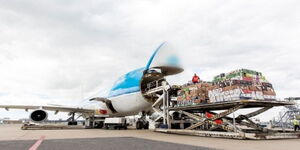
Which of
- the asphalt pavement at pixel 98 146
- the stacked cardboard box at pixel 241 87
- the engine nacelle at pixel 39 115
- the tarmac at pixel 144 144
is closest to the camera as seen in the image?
the asphalt pavement at pixel 98 146

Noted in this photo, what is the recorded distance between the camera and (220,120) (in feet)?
58.5

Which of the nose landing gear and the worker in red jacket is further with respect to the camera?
the nose landing gear

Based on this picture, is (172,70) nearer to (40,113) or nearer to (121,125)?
(121,125)

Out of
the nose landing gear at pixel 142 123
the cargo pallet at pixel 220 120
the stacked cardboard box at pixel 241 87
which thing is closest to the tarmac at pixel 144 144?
the cargo pallet at pixel 220 120

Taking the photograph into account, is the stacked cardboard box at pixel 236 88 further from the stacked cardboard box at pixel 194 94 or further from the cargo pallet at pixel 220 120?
the cargo pallet at pixel 220 120

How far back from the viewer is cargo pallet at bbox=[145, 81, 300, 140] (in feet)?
44.0

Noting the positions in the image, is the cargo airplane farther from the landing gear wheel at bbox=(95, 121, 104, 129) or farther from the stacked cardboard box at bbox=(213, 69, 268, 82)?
the stacked cardboard box at bbox=(213, 69, 268, 82)

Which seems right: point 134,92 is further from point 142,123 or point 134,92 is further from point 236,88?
point 236,88

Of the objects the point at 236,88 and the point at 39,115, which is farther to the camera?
the point at 39,115

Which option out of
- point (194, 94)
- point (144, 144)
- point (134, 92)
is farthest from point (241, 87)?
point (134, 92)

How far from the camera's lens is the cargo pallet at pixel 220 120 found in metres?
13.4

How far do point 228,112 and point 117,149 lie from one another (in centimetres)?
868

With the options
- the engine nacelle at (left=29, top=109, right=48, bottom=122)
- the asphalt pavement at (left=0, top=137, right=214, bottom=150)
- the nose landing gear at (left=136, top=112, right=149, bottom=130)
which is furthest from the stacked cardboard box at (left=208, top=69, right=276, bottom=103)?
the engine nacelle at (left=29, top=109, right=48, bottom=122)

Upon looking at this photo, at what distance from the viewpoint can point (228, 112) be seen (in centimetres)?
1424
